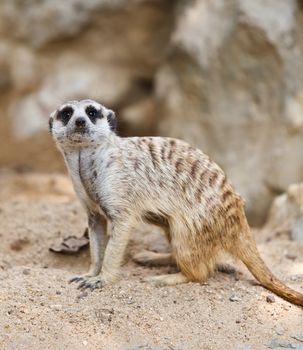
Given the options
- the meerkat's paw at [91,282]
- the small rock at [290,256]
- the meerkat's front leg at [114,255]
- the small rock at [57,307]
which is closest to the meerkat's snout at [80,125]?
the meerkat's front leg at [114,255]

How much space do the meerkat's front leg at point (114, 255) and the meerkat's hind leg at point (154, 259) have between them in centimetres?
38

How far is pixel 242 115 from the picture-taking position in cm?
470

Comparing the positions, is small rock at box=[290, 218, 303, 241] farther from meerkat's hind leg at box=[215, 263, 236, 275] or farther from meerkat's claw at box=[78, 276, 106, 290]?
meerkat's claw at box=[78, 276, 106, 290]

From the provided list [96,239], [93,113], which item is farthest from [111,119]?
[96,239]

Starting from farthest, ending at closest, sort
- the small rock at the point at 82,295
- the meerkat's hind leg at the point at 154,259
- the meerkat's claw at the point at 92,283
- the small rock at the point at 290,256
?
the small rock at the point at 290,256
the meerkat's hind leg at the point at 154,259
the meerkat's claw at the point at 92,283
the small rock at the point at 82,295

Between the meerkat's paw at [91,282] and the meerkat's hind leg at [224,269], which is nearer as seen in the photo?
the meerkat's paw at [91,282]

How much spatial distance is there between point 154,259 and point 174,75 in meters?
1.89

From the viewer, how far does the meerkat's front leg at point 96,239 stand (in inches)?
125

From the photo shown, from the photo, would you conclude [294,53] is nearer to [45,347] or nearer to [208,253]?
[208,253]

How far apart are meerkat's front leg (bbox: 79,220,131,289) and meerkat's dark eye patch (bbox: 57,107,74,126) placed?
0.49 metres

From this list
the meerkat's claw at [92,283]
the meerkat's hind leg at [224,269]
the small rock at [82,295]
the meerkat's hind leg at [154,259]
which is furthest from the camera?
the meerkat's hind leg at [154,259]

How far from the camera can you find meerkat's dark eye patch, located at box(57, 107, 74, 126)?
118 inches

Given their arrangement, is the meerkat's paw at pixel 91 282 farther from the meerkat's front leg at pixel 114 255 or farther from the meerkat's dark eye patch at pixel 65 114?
the meerkat's dark eye patch at pixel 65 114

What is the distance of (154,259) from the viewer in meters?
3.38
